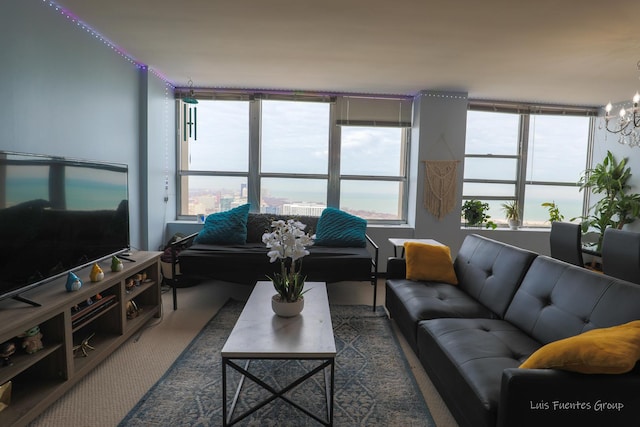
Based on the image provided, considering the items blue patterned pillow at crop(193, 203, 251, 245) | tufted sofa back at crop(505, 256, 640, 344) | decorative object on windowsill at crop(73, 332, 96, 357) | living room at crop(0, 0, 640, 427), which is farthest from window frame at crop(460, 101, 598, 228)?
decorative object on windowsill at crop(73, 332, 96, 357)

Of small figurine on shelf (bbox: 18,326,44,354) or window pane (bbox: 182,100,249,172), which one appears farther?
window pane (bbox: 182,100,249,172)

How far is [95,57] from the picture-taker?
2.87 m

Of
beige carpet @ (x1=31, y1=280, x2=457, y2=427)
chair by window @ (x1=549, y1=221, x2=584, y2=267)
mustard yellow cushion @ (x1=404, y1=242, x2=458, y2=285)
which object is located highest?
chair by window @ (x1=549, y1=221, x2=584, y2=267)

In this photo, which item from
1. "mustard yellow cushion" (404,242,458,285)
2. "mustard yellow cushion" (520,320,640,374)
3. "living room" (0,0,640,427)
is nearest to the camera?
"mustard yellow cushion" (520,320,640,374)

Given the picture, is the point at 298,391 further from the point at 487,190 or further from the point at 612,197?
the point at 612,197

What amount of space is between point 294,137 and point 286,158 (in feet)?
0.99

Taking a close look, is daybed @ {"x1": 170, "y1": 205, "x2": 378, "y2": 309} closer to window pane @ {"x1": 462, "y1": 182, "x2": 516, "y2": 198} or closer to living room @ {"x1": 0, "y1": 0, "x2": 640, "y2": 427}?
living room @ {"x1": 0, "y1": 0, "x2": 640, "y2": 427}

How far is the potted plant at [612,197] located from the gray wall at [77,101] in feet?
17.8

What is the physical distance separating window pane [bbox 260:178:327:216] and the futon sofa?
1.98 m

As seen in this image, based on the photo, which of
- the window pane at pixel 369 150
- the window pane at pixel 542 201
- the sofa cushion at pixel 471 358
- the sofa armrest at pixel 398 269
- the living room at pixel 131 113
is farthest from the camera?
the window pane at pixel 542 201

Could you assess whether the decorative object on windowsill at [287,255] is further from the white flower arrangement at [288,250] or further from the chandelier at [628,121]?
Answer: the chandelier at [628,121]

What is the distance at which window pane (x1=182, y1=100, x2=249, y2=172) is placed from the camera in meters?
4.62

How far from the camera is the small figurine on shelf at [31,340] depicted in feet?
5.68

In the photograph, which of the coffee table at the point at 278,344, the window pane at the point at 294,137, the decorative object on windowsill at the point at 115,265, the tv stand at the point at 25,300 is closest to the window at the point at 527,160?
the window pane at the point at 294,137
